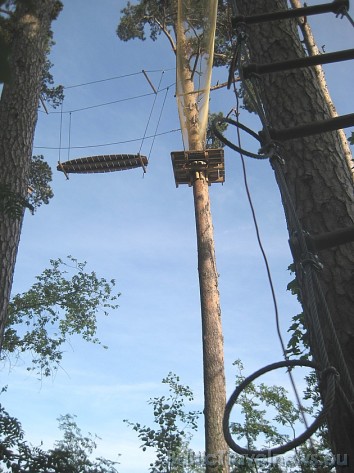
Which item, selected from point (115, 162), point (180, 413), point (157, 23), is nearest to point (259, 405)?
point (180, 413)

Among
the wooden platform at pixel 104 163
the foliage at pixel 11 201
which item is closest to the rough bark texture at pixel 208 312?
the wooden platform at pixel 104 163

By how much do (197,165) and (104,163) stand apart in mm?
2460

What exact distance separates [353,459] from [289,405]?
25.9 feet

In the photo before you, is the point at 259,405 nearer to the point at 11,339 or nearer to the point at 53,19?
the point at 11,339

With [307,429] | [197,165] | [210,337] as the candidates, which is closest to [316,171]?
[307,429]

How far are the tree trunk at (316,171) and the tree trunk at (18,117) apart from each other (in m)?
2.13

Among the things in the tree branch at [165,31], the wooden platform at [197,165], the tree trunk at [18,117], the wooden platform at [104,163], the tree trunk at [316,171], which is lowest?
the tree trunk at [316,171]

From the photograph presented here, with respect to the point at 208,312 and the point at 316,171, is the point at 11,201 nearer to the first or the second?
the point at 316,171

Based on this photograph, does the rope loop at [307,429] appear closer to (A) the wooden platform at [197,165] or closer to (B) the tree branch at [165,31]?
(A) the wooden platform at [197,165]

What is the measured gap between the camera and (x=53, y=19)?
7.39 metres

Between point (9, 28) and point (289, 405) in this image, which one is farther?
point (289, 405)

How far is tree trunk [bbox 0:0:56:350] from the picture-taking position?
397 centimetres

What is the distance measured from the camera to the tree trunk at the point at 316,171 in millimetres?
1638

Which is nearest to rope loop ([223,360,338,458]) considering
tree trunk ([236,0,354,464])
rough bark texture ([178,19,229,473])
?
tree trunk ([236,0,354,464])
